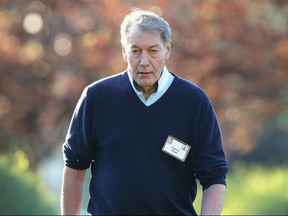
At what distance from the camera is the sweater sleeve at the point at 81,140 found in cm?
485

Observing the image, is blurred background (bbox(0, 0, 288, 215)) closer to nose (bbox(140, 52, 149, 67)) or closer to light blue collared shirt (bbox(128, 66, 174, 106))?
light blue collared shirt (bbox(128, 66, 174, 106))

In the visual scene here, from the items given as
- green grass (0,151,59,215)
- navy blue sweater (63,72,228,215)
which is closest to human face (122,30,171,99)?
navy blue sweater (63,72,228,215)

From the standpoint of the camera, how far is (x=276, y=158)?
25.5 metres

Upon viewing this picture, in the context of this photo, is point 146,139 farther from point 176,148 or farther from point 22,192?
point 22,192

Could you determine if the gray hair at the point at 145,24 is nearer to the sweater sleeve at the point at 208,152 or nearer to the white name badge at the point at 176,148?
the sweater sleeve at the point at 208,152

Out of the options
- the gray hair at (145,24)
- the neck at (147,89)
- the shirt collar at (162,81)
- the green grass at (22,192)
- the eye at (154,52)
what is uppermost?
the gray hair at (145,24)

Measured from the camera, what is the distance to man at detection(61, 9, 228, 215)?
4.73 metres

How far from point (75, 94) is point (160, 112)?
961 cm

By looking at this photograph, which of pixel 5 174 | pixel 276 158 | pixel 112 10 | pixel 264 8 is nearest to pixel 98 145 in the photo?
pixel 5 174

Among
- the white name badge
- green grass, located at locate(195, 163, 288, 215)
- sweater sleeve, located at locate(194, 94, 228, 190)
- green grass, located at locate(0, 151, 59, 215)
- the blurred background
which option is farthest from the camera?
the blurred background

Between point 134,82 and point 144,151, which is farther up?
point 134,82

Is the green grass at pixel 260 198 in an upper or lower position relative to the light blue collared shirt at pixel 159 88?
lower

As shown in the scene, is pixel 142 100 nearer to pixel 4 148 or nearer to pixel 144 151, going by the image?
pixel 144 151

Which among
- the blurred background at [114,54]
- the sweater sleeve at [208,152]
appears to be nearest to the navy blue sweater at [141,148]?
the sweater sleeve at [208,152]
